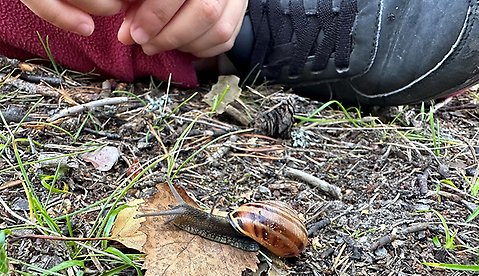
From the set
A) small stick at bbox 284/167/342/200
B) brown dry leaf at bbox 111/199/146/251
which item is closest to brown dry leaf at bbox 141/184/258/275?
brown dry leaf at bbox 111/199/146/251

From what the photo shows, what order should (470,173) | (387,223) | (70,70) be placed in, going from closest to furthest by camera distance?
1. (387,223)
2. (470,173)
3. (70,70)

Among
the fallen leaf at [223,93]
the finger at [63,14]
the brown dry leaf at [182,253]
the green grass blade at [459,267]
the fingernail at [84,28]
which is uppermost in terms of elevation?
the finger at [63,14]

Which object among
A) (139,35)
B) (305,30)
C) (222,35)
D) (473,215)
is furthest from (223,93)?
(473,215)

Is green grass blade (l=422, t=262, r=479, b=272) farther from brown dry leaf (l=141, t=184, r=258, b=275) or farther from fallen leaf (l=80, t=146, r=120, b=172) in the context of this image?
fallen leaf (l=80, t=146, r=120, b=172)

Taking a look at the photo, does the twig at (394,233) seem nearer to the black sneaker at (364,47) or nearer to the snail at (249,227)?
the snail at (249,227)

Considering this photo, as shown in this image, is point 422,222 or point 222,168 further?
point 222,168

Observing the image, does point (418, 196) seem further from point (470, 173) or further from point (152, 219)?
point (152, 219)

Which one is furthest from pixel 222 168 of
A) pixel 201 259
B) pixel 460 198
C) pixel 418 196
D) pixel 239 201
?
pixel 460 198

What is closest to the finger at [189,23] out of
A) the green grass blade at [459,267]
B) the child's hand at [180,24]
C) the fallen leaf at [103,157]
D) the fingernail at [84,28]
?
the child's hand at [180,24]
